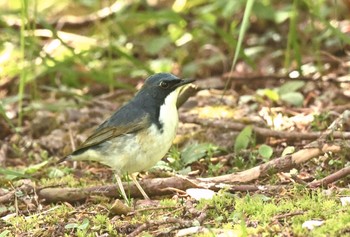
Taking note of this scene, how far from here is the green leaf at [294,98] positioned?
6848 millimetres

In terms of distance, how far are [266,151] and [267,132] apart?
44cm

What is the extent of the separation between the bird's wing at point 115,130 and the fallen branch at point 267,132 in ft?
3.72

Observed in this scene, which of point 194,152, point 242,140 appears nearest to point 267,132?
point 242,140

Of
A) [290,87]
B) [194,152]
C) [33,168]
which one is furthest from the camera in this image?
[290,87]

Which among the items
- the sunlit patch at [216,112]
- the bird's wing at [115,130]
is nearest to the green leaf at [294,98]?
the sunlit patch at [216,112]

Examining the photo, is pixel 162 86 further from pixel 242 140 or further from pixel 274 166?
pixel 274 166

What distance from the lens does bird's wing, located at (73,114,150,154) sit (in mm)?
5312

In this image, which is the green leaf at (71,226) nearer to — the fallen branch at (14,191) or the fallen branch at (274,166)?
the fallen branch at (14,191)

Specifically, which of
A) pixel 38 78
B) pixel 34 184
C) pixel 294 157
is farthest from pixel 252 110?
pixel 38 78

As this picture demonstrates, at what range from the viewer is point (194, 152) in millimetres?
5895

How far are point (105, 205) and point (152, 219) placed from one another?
49 cm

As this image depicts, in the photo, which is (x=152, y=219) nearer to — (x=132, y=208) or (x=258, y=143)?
(x=132, y=208)

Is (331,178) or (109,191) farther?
(109,191)

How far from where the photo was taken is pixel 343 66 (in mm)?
7801
